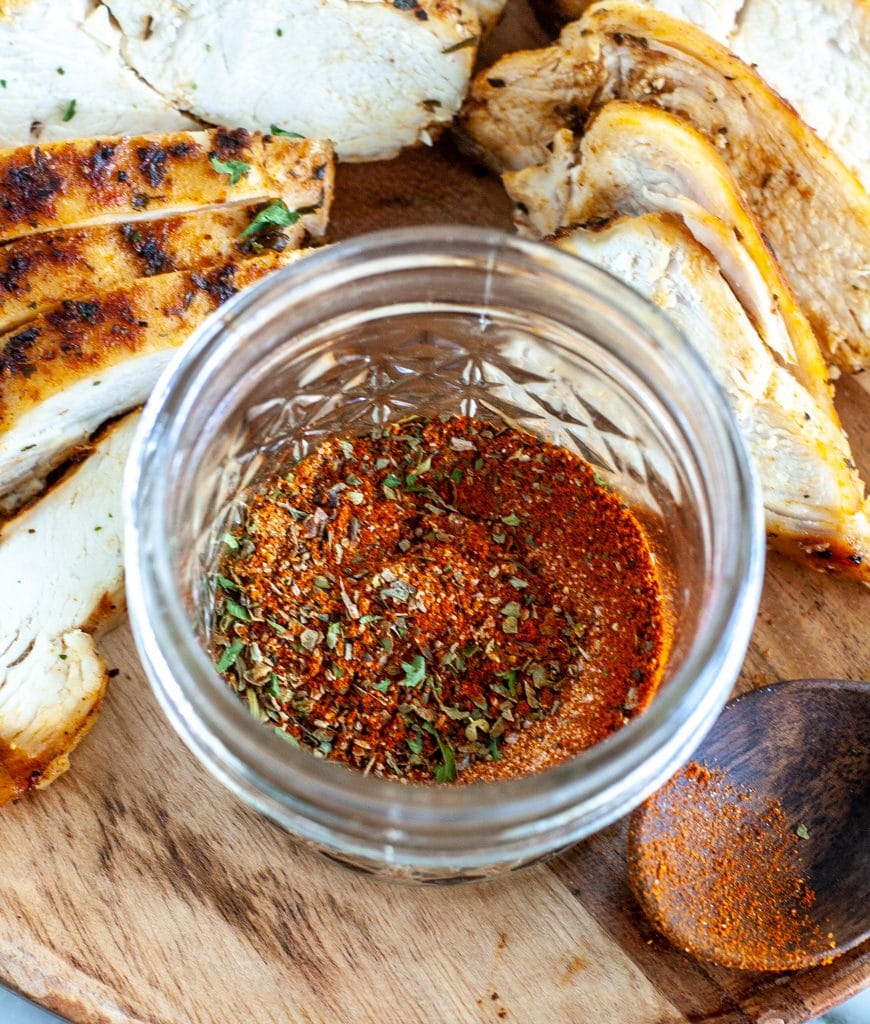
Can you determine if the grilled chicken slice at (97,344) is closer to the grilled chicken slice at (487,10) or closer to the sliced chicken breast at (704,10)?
the grilled chicken slice at (487,10)

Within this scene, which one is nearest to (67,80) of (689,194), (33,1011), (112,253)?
(112,253)

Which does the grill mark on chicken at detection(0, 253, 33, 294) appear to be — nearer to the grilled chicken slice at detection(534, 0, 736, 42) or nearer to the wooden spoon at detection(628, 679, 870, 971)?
the grilled chicken slice at detection(534, 0, 736, 42)

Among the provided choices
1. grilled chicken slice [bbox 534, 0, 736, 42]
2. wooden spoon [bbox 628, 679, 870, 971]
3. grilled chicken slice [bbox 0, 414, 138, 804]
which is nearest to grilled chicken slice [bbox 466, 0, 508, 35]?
grilled chicken slice [bbox 534, 0, 736, 42]

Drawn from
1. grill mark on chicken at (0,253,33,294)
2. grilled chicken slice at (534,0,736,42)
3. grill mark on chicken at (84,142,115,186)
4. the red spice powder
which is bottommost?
the red spice powder

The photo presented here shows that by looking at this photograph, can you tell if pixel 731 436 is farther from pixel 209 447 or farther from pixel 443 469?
pixel 209 447

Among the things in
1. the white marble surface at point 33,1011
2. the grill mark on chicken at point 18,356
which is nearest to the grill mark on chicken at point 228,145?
the grill mark on chicken at point 18,356

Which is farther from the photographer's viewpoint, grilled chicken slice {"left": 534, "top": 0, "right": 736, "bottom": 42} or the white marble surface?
the white marble surface

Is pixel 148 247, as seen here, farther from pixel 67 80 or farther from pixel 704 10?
pixel 704 10
